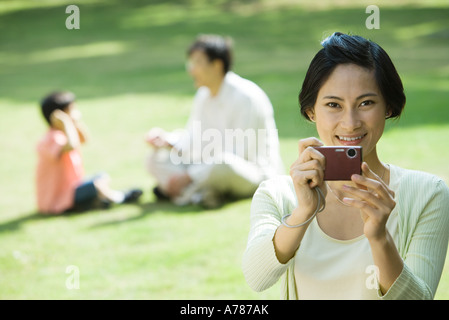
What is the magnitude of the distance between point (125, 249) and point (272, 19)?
19.8m

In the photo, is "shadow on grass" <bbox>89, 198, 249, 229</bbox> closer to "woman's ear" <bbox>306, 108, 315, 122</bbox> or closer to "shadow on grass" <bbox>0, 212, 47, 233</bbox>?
"shadow on grass" <bbox>0, 212, 47, 233</bbox>

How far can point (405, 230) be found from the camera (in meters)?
2.42

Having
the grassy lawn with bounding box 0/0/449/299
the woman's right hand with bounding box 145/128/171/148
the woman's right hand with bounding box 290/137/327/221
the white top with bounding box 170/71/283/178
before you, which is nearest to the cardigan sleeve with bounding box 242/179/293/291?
the woman's right hand with bounding box 290/137/327/221

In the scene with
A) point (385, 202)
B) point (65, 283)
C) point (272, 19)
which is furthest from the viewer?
point (272, 19)

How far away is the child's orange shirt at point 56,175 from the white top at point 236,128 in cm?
119

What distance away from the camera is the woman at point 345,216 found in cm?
235

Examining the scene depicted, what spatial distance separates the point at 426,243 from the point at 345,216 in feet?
0.99

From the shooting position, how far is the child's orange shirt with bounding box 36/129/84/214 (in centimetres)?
734

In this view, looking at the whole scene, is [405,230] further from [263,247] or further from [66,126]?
[66,126]

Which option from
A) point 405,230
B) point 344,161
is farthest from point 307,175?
point 405,230

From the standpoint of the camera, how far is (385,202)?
2062 millimetres

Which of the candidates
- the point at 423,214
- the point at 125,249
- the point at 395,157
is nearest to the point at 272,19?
the point at 395,157

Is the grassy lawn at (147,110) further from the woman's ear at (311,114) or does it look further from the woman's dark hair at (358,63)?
→ the woman's dark hair at (358,63)

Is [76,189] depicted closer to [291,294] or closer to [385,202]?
[291,294]
